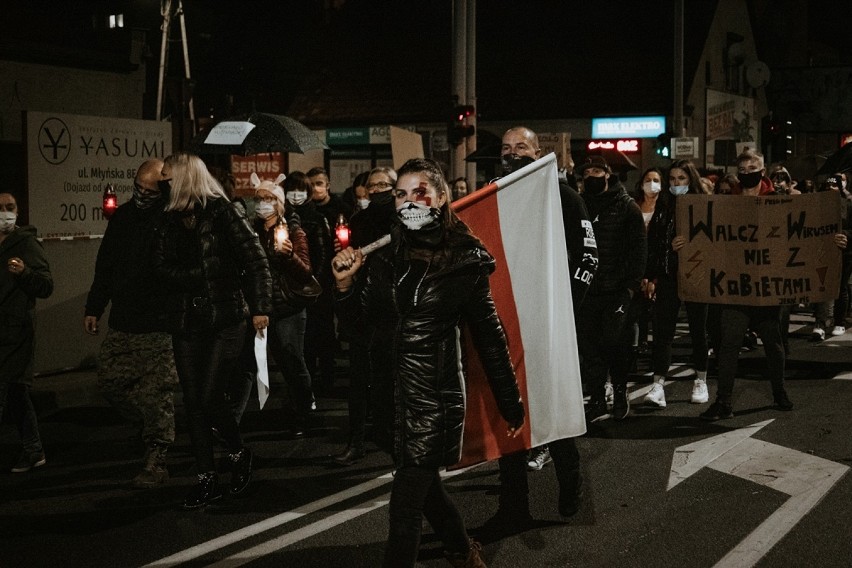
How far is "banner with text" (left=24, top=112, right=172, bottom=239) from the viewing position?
34.7 ft

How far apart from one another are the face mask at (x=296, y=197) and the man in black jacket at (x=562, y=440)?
359 cm

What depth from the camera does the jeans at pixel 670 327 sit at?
9.74m

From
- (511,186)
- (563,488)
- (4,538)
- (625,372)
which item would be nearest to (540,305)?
(511,186)

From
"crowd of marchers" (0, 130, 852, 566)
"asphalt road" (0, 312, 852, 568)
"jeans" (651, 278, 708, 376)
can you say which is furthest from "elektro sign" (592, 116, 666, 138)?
"asphalt road" (0, 312, 852, 568)

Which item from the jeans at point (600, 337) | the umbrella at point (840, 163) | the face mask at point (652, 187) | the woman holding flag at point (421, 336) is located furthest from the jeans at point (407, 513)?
the umbrella at point (840, 163)

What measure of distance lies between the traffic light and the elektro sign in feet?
59.3

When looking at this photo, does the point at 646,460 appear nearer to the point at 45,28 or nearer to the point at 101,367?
the point at 101,367

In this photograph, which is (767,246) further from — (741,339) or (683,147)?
(683,147)

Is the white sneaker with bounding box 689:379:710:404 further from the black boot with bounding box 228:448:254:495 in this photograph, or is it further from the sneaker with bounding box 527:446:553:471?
the black boot with bounding box 228:448:254:495

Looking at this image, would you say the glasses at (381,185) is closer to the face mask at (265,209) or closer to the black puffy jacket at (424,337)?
the face mask at (265,209)

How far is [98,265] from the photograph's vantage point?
7.38 metres

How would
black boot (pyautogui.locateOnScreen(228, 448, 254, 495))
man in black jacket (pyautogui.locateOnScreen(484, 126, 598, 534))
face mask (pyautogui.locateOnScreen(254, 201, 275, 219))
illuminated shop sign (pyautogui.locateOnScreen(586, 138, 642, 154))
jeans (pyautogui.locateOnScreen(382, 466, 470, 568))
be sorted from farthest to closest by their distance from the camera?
illuminated shop sign (pyautogui.locateOnScreen(586, 138, 642, 154)), face mask (pyautogui.locateOnScreen(254, 201, 275, 219)), black boot (pyautogui.locateOnScreen(228, 448, 254, 495)), man in black jacket (pyautogui.locateOnScreen(484, 126, 598, 534)), jeans (pyautogui.locateOnScreen(382, 466, 470, 568))

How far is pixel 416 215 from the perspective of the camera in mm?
4625

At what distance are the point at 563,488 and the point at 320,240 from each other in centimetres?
390
